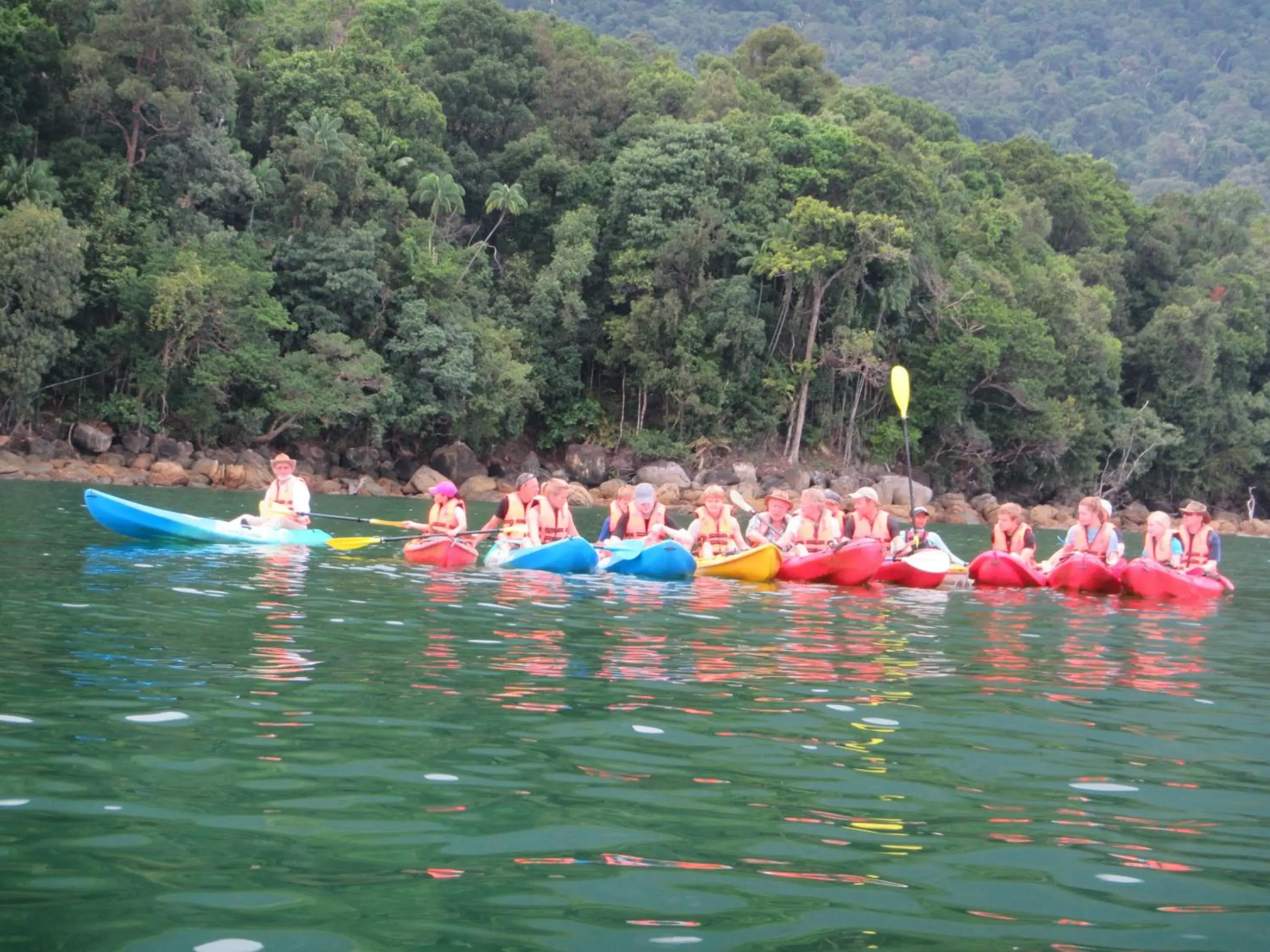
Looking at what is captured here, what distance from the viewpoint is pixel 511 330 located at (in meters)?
40.8

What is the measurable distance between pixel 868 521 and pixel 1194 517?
3.43 meters

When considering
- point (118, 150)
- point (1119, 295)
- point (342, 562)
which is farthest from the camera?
point (1119, 295)

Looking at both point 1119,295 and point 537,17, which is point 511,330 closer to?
point 537,17

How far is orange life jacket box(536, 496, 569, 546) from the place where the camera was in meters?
14.2

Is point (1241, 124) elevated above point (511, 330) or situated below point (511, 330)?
above

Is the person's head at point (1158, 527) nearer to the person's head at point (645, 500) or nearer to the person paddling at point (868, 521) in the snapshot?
the person paddling at point (868, 521)

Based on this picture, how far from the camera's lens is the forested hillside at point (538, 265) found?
34.0 meters

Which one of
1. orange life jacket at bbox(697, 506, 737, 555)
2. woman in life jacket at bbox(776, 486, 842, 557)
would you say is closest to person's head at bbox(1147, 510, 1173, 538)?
woman in life jacket at bbox(776, 486, 842, 557)

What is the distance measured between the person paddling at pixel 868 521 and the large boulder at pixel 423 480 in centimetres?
2341

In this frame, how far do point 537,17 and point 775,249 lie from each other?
15.9m

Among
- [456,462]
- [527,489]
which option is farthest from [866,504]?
[456,462]

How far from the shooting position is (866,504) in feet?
47.1

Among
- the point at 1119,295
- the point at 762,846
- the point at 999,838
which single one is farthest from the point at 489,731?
the point at 1119,295

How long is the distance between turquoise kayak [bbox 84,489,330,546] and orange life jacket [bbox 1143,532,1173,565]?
30.3 feet
